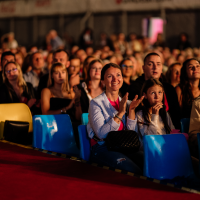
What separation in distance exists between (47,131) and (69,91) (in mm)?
1053

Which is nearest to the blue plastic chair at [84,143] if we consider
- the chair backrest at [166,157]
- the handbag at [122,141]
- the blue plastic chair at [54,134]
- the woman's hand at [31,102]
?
the handbag at [122,141]

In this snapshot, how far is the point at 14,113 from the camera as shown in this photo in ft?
13.7

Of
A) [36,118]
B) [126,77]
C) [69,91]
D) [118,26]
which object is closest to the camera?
[36,118]

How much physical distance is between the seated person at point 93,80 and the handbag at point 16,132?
3.36 ft

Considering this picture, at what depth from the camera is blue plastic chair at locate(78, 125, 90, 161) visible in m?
3.13

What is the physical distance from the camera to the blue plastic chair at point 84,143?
3.13 m

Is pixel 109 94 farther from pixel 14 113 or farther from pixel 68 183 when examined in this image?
pixel 14 113

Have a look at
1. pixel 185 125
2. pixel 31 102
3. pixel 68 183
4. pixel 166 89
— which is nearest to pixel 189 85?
pixel 166 89

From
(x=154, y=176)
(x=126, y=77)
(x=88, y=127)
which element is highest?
(x=126, y=77)

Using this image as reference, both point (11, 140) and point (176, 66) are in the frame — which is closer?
point (11, 140)

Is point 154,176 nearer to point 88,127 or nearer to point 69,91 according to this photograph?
point 88,127

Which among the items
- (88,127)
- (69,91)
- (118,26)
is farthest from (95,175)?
(118,26)

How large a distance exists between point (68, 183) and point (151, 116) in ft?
3.66

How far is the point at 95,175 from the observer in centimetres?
259
